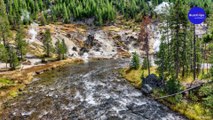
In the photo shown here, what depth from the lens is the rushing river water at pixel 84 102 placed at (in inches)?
1574

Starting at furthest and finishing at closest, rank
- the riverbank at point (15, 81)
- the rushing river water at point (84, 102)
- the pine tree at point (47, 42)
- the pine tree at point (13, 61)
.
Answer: the pine tree at point (47, 42) → the pine tree at point (13, 61) → the riverbank at point (15, 81) → the rushing river water at point (84, 102)

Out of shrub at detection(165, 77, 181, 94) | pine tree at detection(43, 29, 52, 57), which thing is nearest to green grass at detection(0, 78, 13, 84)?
shrub at detection(165, 77, 181, 94)

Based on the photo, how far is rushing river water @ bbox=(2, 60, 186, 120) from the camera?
39969mm

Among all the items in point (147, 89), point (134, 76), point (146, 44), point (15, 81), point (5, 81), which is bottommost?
point (15, 81)

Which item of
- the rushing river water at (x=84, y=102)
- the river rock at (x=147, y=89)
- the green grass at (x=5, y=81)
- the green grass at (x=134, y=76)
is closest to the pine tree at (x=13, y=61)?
the green grass at (x=5, y=81)

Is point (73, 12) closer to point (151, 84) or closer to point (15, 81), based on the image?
point (15, 81)

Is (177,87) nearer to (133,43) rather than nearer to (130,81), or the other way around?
(130,81)

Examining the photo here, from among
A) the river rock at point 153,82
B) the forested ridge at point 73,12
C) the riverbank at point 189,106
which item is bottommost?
the riverbank at point 189,106

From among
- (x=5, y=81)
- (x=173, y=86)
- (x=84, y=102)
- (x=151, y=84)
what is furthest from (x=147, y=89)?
(x=5, y=81)

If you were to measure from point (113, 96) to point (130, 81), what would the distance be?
44.4 ft

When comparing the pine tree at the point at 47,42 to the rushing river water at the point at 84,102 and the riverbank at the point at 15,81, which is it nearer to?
the riverbank at the point at 15,81

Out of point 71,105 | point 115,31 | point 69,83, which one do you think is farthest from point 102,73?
point 115,31

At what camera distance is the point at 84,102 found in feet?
156

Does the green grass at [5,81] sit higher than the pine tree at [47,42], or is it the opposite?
the pine tree at [47,42]
